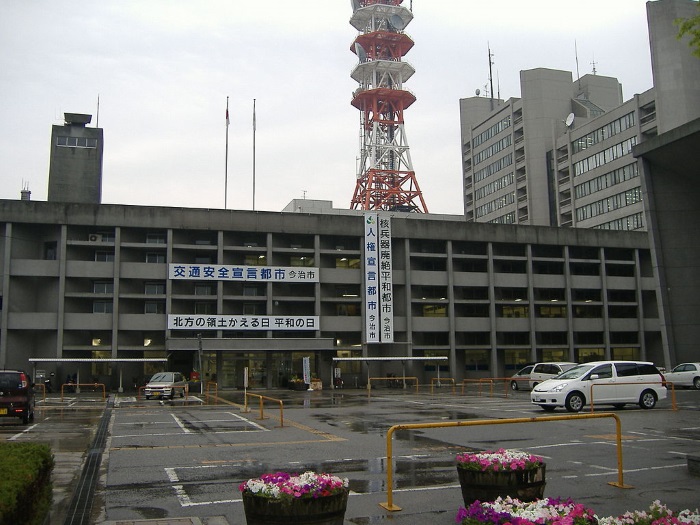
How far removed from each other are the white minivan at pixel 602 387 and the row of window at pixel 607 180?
6160 cm

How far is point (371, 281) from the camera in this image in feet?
192

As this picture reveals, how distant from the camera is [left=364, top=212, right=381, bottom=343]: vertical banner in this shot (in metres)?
57.6

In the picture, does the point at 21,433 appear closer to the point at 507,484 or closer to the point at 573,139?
the point at 507,484

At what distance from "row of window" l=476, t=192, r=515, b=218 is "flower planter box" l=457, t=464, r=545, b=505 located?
331ft

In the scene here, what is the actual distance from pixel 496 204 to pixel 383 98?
28.6 metres

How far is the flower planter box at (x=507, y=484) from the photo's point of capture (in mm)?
7998

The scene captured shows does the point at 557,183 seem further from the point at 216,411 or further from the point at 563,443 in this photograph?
the point at 563,443

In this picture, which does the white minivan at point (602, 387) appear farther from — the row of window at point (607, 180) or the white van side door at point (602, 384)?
the row of window at point (607, 180)

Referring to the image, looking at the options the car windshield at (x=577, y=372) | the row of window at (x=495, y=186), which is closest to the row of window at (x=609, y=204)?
the row of window at (x=495, y=186)

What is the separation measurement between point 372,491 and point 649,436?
10.1 meters

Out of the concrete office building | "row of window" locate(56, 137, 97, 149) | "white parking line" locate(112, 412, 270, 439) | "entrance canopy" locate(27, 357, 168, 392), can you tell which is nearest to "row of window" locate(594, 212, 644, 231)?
the concrete office building

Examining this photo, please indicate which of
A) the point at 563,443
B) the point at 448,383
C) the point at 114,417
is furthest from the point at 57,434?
the point at 448,383

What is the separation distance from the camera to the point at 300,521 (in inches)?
259

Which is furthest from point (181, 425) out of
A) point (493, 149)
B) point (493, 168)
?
point (493, 149)
